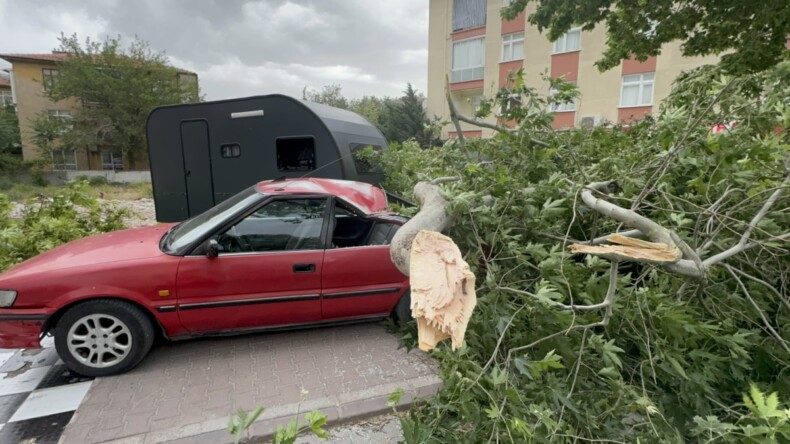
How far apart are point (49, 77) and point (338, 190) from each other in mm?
42082

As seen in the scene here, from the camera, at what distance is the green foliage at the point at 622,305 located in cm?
139

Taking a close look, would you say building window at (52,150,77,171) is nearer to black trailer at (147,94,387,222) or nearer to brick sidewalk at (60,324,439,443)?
black trailer at (147,94,387,222)

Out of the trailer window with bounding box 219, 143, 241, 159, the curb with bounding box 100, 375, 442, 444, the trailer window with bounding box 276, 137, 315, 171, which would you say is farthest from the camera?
the trailer window with bounding box 219, 143, 241, 159

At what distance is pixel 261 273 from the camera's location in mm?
3539

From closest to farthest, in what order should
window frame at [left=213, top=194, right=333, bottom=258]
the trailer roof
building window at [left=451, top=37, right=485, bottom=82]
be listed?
window frame at [left=213, top=194, right=333, bottom=258], the trailer roof, building window at [left=451, top=37, right=485, bottom=82]

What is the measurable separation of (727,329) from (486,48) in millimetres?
23027

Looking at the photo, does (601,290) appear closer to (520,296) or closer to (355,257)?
(520,296)

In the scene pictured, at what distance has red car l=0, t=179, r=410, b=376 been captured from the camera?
3137 mm

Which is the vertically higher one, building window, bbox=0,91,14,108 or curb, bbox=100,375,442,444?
building window, bbox=0,91,14,108

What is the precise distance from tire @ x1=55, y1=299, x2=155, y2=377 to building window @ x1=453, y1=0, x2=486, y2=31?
78.1ft

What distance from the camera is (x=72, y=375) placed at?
3324mm

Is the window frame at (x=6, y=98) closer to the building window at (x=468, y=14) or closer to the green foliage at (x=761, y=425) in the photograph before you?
the building window at (x=468, y=14)

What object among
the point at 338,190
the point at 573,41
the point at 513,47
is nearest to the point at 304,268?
the point at 338,190

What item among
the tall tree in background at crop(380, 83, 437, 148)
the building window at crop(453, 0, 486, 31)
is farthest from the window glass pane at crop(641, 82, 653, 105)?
the tall tree in background at crop(380, 83, 437, 148)
